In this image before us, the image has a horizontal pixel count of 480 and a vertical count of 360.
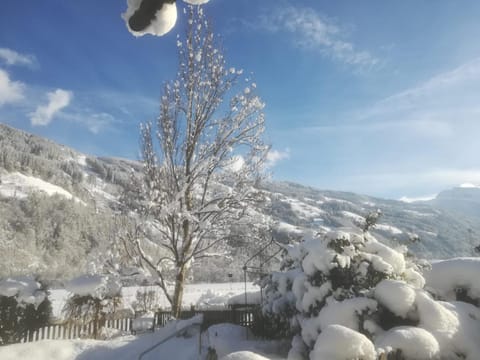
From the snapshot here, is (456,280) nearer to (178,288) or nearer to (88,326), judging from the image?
Result: (178,288)

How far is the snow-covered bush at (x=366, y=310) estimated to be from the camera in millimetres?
4566

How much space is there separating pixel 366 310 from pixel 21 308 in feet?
36.4

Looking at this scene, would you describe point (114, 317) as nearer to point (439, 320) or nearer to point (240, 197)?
point (240, 197)

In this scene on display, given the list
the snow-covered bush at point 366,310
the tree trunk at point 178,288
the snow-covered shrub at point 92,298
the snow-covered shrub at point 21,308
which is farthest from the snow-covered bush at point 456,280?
the snow-covered shrub at point 21,308

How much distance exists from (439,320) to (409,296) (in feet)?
1.71

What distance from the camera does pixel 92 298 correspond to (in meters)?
13.8

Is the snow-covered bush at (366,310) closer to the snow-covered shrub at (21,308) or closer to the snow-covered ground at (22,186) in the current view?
the snow-covered shrub at (21,308)

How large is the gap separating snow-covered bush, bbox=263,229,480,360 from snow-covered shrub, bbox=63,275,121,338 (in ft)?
26.3

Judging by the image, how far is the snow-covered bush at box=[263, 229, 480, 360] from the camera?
4566mm

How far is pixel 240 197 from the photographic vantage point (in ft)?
39.9

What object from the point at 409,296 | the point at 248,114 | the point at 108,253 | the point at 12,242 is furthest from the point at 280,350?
the point at 12,242

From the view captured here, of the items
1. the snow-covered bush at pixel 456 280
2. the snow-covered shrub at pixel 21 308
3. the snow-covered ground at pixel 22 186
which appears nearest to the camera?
the snow-covered bush at pixel 456 280

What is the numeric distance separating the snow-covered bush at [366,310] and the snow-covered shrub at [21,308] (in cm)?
852

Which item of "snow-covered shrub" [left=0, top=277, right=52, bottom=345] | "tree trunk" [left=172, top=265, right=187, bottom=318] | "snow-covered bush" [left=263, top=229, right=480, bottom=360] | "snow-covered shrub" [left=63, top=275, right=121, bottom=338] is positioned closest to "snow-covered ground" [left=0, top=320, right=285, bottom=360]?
"tree trunk" [left=172, top=265, right=187, bottom=318]
